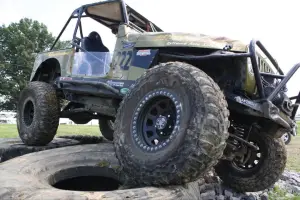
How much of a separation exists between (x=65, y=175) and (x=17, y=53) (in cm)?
3394

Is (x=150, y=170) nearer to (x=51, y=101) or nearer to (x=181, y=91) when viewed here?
(x=181, y=91)

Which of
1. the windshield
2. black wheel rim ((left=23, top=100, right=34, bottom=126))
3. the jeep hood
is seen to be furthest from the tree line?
the jeep hood

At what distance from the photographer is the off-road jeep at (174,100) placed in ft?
8.67

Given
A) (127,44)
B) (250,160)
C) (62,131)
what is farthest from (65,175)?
(62,131)

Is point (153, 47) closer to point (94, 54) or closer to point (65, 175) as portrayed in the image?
point (94, 54)

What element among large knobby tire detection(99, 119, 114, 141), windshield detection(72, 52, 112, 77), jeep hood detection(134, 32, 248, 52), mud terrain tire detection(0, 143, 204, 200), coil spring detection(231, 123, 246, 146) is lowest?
large knobby tire detection(99, 119, 114, 141)

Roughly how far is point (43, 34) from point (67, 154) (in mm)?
36949

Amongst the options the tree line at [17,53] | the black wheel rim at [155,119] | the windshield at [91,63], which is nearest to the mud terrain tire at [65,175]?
the black wheel rim at [155,119]

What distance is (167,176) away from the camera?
2.61m

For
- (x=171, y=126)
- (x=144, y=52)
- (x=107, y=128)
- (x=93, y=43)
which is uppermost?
Answer: (x=93, y=43)

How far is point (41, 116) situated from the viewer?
529cm

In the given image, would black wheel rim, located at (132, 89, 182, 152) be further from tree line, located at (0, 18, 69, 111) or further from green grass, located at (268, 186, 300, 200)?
tree line, located at (0, 18, 69, 111)

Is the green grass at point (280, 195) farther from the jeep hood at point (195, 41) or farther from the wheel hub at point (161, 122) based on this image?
the wheel hub at point (161, 122)

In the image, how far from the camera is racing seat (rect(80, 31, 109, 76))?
482 cm
